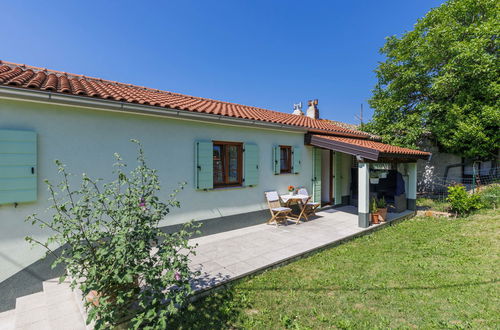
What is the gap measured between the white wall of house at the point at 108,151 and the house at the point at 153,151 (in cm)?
2

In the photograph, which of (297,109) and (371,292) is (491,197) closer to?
(371,292)

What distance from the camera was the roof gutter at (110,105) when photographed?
145 inches

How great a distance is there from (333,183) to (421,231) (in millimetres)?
3498

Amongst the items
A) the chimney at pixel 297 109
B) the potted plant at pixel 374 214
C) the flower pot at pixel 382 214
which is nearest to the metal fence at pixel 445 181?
the flower pot at pixel 382 214

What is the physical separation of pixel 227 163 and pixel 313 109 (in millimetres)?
9831

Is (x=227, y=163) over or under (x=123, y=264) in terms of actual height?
over

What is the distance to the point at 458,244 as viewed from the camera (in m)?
5.88

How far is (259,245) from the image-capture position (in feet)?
18.2

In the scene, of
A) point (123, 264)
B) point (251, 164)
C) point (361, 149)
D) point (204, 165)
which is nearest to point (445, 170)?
point (361, 149)

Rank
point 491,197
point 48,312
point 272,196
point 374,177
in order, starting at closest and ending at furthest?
1. point 48,312
2. point 272,196
3. point 491,197
4. point 374,177

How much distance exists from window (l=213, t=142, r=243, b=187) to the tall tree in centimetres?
918

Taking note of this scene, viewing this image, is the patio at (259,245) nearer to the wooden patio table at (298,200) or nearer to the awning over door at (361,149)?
the wooden patio table at (298,200)

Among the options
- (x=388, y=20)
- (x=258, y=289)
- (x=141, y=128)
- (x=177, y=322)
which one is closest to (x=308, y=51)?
(x=388, y=20)

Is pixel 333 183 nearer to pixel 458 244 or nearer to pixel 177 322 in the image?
pixel 458 244
